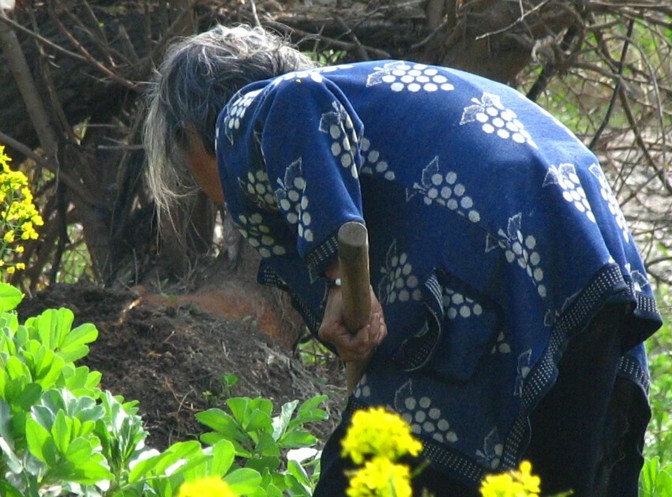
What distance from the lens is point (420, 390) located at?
2.14 metres

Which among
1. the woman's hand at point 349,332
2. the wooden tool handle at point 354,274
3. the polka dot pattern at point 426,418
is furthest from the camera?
the polka dot pattern at point 426,418

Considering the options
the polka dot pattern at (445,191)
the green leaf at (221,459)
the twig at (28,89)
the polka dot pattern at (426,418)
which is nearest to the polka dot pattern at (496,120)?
the polka dot pattern at (445,191)

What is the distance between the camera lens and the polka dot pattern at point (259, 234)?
230cm

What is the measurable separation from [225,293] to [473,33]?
1.27 m

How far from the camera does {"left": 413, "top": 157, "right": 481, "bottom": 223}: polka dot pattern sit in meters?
2.09

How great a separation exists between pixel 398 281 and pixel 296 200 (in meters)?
0.26

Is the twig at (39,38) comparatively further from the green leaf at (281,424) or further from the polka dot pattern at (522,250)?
the polka dot pattern at (522,250)

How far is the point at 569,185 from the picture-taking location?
6.90 ft

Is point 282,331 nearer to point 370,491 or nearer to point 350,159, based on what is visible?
point 350,159

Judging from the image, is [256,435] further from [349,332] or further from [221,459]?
[349,332]

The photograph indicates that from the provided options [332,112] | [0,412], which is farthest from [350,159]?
[0,412]

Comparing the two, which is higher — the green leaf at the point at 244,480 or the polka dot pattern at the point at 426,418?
the polka dot pattern at the point at 426,418

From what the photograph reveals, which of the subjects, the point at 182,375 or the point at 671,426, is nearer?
the point at 182,375

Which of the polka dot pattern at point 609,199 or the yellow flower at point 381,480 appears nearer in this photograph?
the yellow flower at point 381,480
